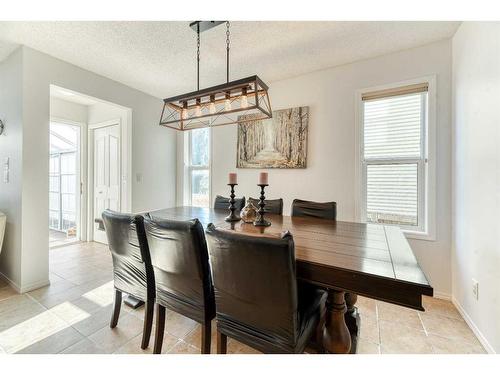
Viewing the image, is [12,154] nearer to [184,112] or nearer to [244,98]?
[184,112]

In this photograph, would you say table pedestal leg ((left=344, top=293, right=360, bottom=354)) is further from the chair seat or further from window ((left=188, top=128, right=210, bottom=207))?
window ((left=188, top=128, right=210, bottom=207))

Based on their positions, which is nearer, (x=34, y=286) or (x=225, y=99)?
(x=225, y=99)

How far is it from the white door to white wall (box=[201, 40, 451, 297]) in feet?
5.83

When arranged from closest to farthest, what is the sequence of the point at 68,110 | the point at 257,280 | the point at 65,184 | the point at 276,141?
the point at 257,280, the point at 276,141, the point at 68,110, the point at 65,184

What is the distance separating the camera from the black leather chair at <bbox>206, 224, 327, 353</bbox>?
3.22 feet

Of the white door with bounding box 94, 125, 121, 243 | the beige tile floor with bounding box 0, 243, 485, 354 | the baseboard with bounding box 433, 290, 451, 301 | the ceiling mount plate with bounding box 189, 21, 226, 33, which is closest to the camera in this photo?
the beige tile floor with bounding box 0, 243, 485, 354

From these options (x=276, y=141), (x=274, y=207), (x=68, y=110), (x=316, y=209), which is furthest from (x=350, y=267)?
(x=68, y=110)

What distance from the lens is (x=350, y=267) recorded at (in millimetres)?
1058

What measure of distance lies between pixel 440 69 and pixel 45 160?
4276 mm

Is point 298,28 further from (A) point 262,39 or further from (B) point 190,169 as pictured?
(B) point 190,169

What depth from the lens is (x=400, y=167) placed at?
2537mm

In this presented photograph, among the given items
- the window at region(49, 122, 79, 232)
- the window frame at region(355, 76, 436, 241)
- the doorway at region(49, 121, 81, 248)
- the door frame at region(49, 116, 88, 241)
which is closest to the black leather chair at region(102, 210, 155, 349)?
the window frame at region(355, 76, 436, 241)

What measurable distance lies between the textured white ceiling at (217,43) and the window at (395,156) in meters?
0.52

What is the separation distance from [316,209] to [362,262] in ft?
3.91
